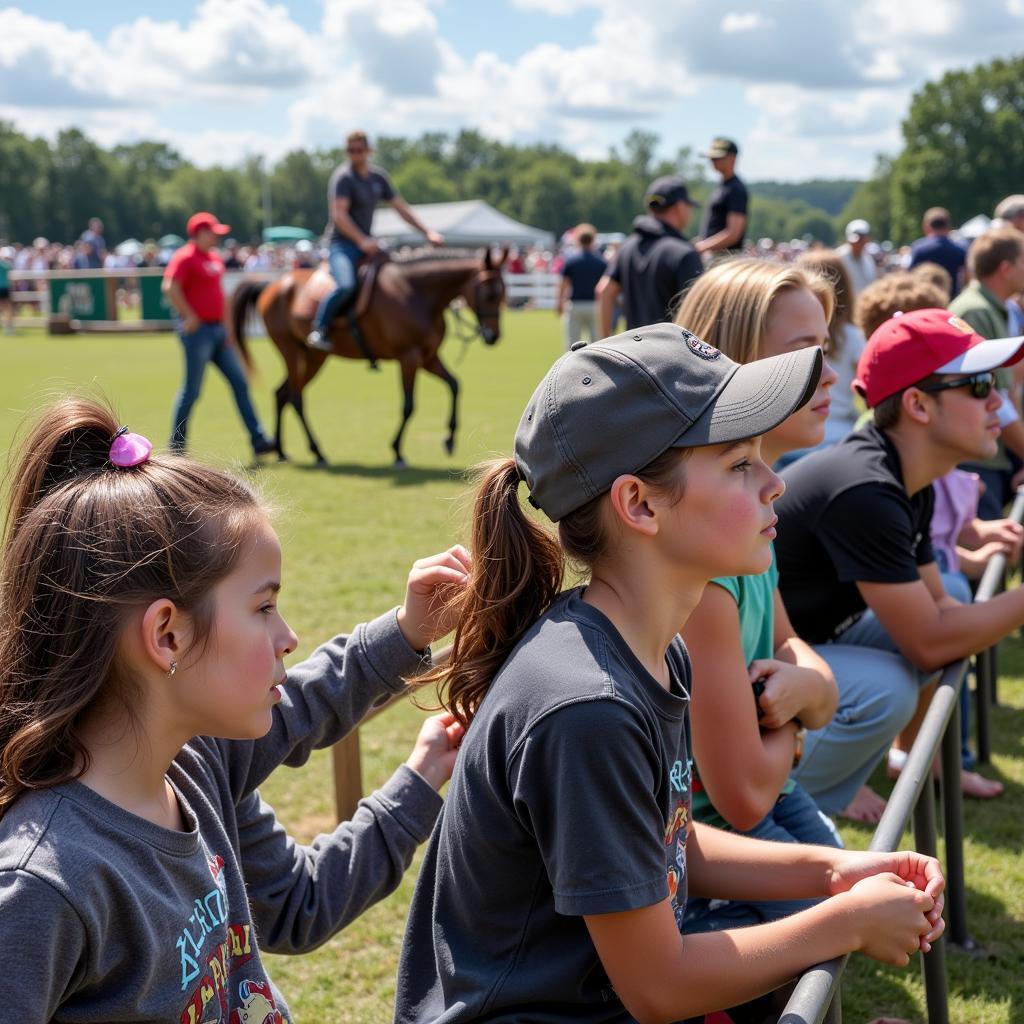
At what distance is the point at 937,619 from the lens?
3.21 meters

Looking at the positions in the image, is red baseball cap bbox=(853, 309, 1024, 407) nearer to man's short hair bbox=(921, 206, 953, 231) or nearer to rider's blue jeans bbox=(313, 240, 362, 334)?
rider's blue jeans bbox=(313, 240, 362, 334)

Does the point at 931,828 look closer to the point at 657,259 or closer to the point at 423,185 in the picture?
the point at 657,259

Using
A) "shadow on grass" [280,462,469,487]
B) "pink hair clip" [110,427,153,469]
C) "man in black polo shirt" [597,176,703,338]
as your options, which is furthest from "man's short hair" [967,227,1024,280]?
"pink hair clip" [110,427,153,469]

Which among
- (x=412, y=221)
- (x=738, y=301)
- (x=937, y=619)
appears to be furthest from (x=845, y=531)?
(x=412, y=221)

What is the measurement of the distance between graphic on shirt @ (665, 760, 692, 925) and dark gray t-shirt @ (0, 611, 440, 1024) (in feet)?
1.56

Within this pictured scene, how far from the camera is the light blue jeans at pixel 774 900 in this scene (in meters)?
2.35

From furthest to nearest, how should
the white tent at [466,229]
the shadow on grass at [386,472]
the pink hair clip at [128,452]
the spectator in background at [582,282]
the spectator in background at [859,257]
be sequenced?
1. the white tent at [466,229]
2. the spectator in background at [582,282]
3. the spectator in background at [859,257]
4. the shadow on grass at [386,472]
5. the pink hair clip at [128,452]

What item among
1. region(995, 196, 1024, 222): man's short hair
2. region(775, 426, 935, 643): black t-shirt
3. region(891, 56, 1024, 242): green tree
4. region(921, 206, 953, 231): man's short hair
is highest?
region(891, 56, 1024, 242): green tree

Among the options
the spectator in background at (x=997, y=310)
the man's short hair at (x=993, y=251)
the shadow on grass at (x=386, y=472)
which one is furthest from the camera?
the shadow on grass at (x=386, y=472)

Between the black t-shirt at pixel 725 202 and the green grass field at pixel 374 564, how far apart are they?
2.75 meters

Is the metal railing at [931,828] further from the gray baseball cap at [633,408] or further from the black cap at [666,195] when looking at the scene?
the black cap at [666,195]

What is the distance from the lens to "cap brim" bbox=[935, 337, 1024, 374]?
10.6 feet

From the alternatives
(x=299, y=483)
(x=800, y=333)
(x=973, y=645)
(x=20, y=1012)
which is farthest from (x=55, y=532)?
(x=299, y=483)

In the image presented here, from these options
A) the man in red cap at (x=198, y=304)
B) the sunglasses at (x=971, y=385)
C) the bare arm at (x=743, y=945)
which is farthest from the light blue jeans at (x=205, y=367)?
the bare arm at (x=743, y=945)
